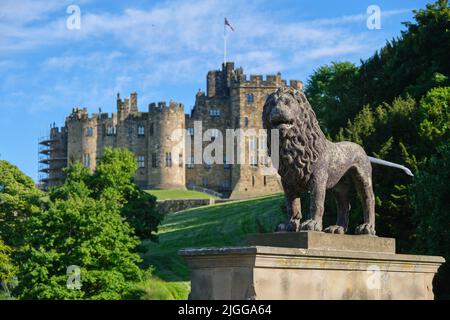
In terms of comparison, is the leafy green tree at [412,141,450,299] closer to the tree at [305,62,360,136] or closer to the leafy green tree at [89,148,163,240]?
the tree at [305,62,360,136]

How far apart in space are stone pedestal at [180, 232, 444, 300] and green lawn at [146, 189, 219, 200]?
277ft

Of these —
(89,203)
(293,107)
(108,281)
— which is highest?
(293,107)

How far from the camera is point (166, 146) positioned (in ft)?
365

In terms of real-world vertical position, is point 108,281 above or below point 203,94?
below

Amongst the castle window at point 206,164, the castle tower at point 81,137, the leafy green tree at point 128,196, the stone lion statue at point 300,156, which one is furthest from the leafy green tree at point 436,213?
the castle tower at point 81,137

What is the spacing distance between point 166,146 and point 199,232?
45347 mm

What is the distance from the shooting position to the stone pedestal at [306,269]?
11352 millimetres

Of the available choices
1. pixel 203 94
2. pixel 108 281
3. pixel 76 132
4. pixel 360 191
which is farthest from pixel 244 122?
pixel 360 191

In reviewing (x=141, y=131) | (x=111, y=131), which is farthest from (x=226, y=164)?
(x=111, y=131)

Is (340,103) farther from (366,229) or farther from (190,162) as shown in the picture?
(190,162)

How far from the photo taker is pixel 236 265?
450 inches

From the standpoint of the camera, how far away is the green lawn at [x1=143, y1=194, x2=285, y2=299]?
52131mm

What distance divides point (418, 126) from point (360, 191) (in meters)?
23.6
